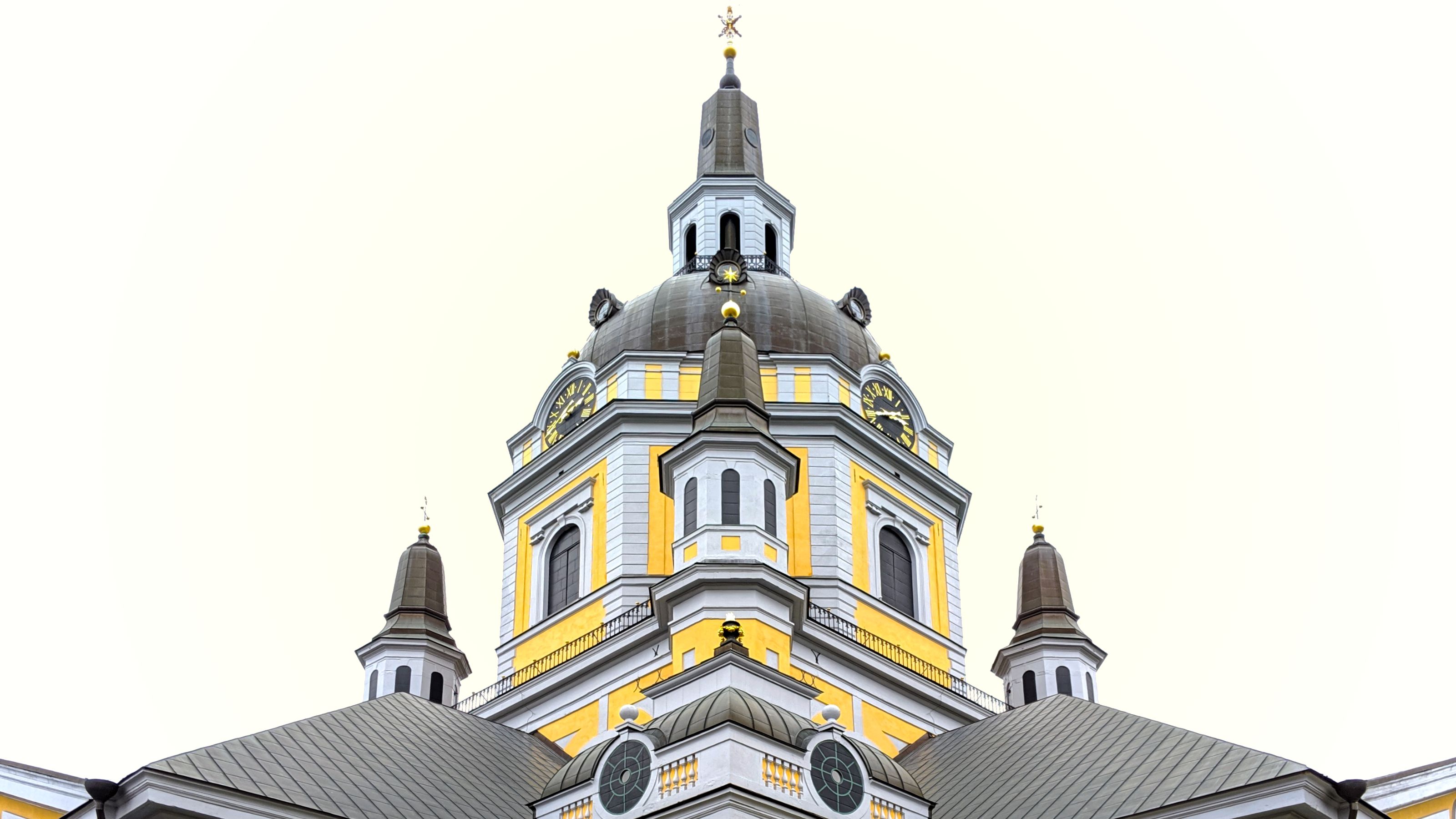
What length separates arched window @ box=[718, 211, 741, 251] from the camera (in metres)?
46.2

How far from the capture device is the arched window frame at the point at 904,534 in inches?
1511

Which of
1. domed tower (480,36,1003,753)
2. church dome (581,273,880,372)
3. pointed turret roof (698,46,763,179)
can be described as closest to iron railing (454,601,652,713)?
domed tower (480,36,1003,753)

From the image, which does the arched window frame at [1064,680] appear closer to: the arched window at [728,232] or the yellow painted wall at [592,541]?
the yellow painted wall at [592,541]

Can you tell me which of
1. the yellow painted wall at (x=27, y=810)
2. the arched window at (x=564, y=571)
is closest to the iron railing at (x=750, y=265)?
the arched window at (x=564, y=571)

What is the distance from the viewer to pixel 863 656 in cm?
3516

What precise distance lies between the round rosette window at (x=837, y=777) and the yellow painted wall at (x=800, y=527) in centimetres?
1235

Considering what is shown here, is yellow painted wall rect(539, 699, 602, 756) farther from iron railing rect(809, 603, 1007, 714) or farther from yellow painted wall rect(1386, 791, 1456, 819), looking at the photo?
yellow painted wall rect(1386, 791, 1456, 819)

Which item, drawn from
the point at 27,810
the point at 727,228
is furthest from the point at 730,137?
the point at 27,810

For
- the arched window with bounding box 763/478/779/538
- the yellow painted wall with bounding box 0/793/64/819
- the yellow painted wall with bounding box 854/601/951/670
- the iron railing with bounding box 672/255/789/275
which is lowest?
the yellow painted wall with bounding box 0/793/64/819

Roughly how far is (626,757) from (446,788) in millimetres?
6776

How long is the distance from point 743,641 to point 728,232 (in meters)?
18.7

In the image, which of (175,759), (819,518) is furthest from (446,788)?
(819,518)

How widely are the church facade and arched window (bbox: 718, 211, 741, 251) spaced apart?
0.09m

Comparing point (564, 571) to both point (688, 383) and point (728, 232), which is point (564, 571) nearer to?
point (688, 383)
